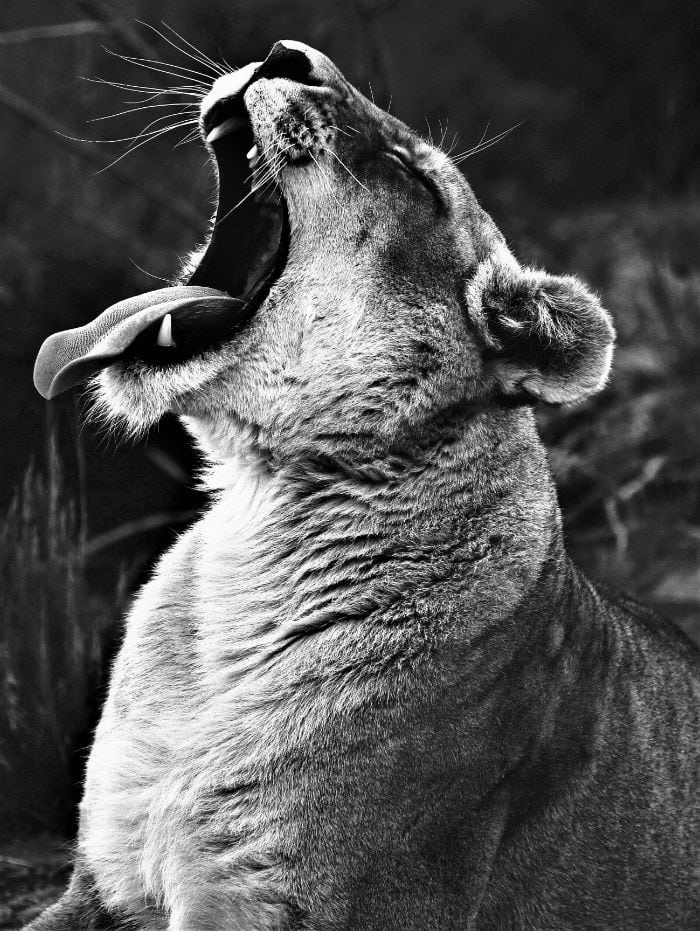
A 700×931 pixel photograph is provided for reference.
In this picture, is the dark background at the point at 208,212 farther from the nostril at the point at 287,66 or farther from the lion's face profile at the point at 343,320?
the nostril at the point at 287,66

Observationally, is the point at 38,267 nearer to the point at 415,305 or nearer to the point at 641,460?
the point at 415,305

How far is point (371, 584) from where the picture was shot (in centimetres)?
306

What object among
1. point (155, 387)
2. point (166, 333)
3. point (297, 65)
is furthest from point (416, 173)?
point (155, 387)

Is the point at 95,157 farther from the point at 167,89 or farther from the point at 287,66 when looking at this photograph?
the point at 287,66

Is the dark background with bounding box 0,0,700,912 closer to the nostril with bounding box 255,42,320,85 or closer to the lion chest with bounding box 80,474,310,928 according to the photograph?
the lion chest with bounding box 80,474,310,928

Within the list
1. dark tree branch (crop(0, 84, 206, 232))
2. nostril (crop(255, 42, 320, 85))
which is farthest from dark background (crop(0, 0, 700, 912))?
nostril (crop(255, 42, 320, 85))

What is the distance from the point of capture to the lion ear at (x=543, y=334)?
10.2 ft

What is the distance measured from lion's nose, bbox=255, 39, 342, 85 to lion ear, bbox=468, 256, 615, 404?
2.25ft

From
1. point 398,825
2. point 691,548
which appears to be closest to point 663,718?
point 398,825

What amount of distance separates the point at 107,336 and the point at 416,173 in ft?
3.16

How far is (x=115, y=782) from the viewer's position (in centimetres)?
316

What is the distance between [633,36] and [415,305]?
5486 millimetres

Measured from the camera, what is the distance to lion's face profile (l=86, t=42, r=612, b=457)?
3.12 m

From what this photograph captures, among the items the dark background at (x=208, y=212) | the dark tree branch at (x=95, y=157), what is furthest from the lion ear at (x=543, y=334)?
the dark tree branch at (x=95, y=157)
